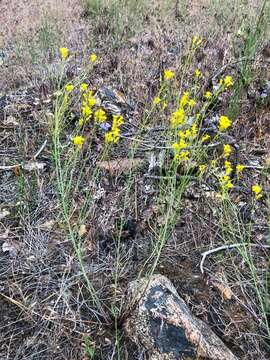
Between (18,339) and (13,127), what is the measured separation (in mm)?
1638

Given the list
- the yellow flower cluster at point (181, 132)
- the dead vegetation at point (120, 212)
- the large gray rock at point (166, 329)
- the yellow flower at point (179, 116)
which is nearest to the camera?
the large gray rock at point (166, 329)

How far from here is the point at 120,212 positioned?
6.96 ft

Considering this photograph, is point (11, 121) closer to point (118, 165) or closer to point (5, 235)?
point (118, 165)

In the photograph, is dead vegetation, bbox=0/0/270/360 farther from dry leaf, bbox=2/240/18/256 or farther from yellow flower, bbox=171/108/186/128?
yellow flower, bbox=171/108/186/128

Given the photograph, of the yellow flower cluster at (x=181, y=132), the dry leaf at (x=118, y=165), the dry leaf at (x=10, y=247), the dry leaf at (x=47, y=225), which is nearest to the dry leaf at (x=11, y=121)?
the dry leaf at (x=118, y=165)

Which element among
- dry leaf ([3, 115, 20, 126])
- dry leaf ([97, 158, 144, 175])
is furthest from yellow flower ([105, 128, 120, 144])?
dry leaf ([3, 115, 20, 126])

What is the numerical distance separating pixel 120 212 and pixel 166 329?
803 millimetres

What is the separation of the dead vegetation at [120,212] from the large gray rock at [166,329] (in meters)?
0.07

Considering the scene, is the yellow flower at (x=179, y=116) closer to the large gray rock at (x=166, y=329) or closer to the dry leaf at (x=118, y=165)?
the dry leaf at (x=118, y=165)

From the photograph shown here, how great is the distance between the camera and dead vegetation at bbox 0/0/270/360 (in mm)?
1611

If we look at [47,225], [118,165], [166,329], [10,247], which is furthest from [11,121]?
[166,329]

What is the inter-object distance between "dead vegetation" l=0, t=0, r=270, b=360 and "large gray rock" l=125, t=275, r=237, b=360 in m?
0.07

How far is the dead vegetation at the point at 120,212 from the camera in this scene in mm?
1611

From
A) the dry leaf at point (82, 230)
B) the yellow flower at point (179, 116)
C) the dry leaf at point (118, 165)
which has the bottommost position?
the dry leaf at point (82, 230)
